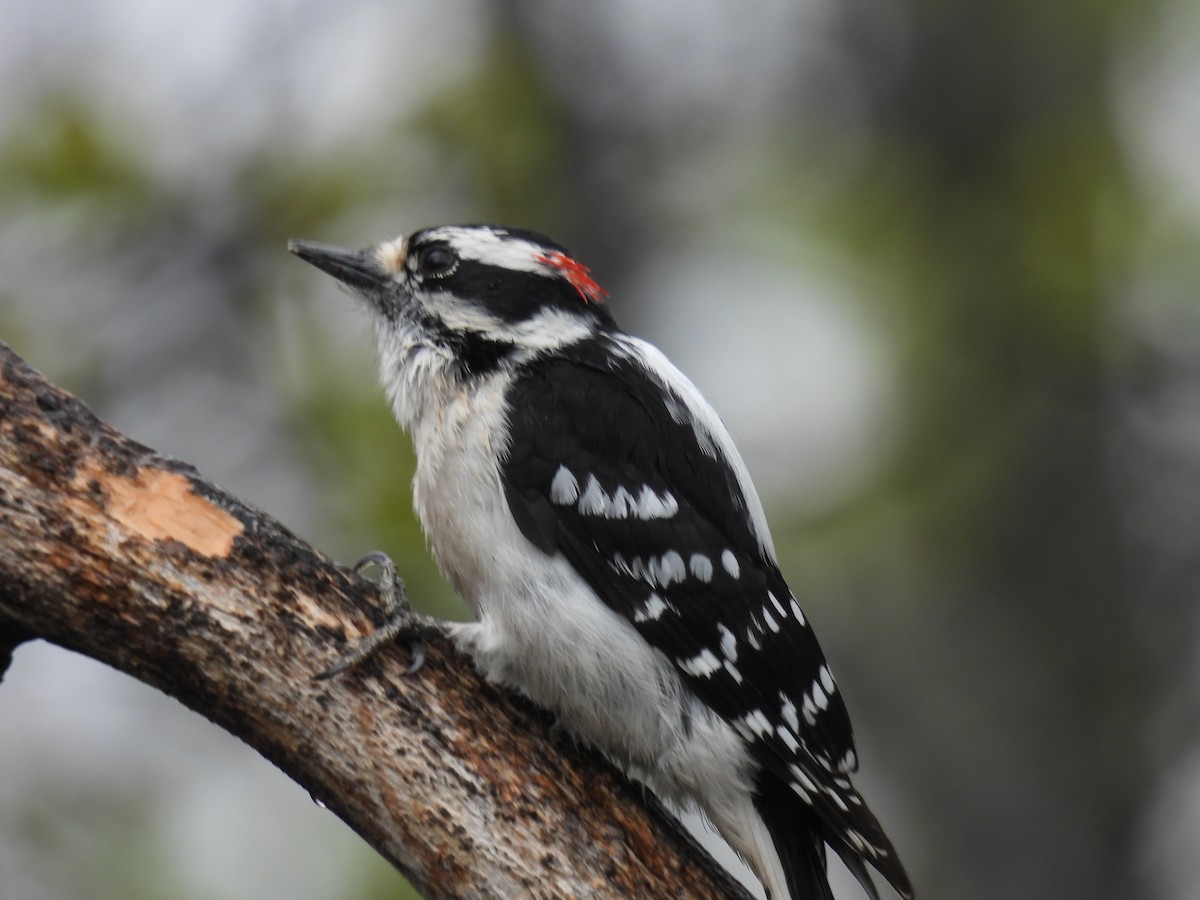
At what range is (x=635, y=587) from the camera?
136 inches

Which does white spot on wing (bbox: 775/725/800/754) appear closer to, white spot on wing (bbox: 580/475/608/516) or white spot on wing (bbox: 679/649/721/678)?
white spot on wing (bbox: 679/649/721/678)

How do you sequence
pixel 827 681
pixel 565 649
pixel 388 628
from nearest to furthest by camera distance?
pixel 388 628 < pixel 565 649 < pixel 827 681

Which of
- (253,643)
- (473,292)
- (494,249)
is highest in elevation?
(494,249)

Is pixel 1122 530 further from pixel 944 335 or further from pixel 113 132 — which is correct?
pixel 113 132

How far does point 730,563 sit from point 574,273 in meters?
1.10

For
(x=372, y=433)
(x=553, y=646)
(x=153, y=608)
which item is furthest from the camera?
(x=372, y=433)

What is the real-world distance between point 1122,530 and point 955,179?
8.53 ft

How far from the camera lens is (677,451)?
12.2 ft

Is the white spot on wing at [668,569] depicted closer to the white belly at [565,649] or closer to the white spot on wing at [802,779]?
the white belly at [565,649]

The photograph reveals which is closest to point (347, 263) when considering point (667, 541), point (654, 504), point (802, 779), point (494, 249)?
point (494, 249)

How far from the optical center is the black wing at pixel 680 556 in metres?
3.41

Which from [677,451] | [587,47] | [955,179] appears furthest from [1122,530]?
[677,451]

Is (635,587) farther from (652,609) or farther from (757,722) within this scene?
(757,722)

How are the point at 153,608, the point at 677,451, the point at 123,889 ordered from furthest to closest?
1. the point at 123,889
2. the point at 677,451
3. the point at 153,608
